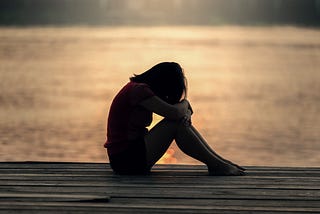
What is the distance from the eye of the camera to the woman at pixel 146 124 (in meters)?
5.06

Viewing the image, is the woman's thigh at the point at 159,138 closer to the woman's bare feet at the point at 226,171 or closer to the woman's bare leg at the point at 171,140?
the woman's bare leg at the point at 171,140

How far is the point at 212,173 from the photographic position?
17.2ft

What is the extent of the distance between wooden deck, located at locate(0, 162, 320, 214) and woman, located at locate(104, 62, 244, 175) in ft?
0.38

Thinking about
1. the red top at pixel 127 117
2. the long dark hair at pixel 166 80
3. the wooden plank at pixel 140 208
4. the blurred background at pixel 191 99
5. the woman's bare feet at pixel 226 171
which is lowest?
the blurred background at pixel 191 99

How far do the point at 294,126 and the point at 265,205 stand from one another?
10.7 metres

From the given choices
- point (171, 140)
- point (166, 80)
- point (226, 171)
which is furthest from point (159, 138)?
point (226, 171)

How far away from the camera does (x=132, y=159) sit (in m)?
5.16

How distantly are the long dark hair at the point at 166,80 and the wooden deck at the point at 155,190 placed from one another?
0.45m

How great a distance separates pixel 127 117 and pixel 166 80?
0.99 ft

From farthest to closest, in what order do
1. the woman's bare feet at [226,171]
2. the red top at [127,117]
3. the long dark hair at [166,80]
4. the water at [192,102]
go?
the water at [192,102] → the woman's bare feet at [226,171] → the red top at [127,117] → the long dark hair at [166,80]

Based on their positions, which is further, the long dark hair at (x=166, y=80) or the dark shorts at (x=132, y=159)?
the dark shorts at (x=132, y=159)

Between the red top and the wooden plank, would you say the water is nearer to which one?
the red top

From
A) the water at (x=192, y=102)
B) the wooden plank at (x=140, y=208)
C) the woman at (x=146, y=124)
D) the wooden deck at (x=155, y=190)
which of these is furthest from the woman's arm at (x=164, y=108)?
the water at (x=192, y=102)

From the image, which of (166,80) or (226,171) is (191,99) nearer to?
(226,171)
